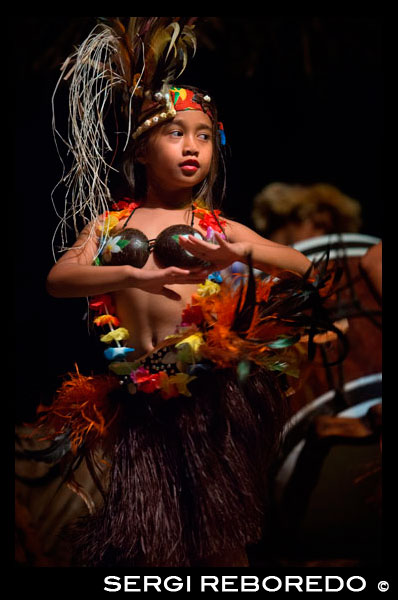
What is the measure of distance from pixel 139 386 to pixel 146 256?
1.09ft

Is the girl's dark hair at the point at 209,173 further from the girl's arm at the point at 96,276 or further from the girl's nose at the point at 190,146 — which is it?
the girl's arm at the point at 96,276

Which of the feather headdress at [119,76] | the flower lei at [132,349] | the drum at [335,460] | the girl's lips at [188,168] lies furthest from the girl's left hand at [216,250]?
the drum at [335,460]

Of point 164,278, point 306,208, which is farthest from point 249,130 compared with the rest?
point 164,278

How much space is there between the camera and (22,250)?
250cm

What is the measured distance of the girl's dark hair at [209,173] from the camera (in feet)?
6.66

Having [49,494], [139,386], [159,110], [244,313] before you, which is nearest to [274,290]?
[244,313]

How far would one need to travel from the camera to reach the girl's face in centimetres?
197

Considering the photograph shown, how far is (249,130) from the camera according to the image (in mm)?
2434

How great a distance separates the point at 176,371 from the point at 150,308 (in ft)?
0.57

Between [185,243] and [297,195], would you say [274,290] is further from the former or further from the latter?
[297,195]

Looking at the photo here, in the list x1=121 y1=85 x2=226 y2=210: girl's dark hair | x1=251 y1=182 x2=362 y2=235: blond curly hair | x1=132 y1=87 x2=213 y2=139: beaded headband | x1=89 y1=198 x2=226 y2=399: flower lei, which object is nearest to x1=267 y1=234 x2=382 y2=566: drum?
x1=251 y1=182 x2=362 y2=235: blond curly hair

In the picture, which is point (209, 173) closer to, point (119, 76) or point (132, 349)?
point (119, 76)

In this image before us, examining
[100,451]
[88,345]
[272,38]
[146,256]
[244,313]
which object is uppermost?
[272,38]

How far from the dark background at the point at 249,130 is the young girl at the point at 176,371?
0.37 m
